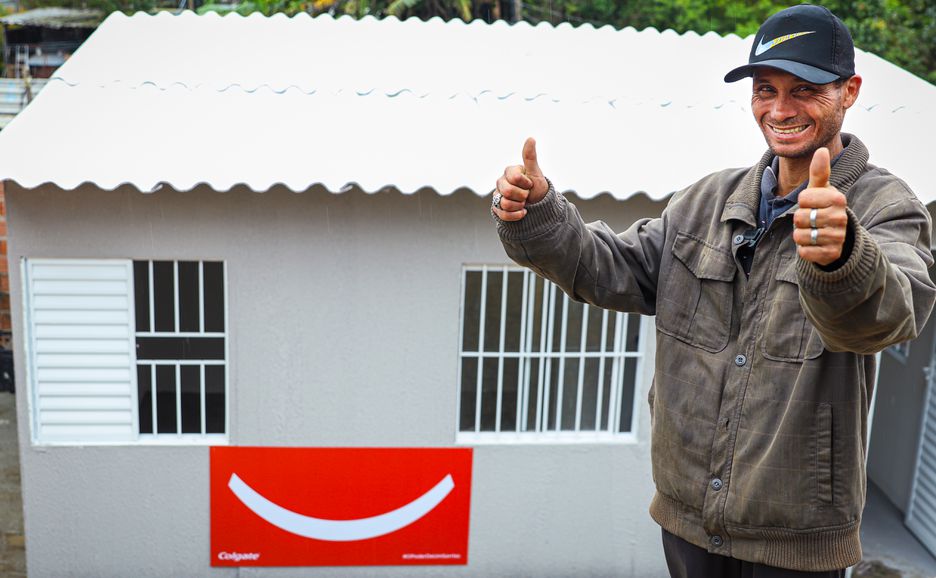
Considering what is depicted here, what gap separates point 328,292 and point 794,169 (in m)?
3.65

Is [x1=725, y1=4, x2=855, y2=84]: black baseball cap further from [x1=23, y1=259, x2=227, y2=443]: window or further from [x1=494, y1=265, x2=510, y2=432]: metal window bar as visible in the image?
[x1=23, y1=259, x2=227, y2=443]: window

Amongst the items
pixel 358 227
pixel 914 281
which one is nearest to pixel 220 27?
pixel 358 227

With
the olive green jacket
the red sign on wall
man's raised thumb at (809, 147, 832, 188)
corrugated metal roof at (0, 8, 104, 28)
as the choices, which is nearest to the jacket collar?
the olive green jacket

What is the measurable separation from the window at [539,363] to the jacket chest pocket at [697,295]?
326 cm

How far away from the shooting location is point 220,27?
6.15 meters

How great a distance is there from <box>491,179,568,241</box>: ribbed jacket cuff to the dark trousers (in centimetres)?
83

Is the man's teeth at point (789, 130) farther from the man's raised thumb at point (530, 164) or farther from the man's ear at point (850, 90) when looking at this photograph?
the man's raised thumb at point (530, 164)

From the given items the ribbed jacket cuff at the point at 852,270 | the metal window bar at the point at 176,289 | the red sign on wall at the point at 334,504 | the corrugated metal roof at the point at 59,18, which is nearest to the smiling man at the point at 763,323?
the ribbed jacket cuff at the point at 852,270

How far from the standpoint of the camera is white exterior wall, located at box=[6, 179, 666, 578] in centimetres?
508

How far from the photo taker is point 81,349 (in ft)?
17.1

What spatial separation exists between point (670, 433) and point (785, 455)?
288mm

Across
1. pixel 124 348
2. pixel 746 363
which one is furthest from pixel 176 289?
pixel 746 363

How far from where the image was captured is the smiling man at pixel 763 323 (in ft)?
6.04

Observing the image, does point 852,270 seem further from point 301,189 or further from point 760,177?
point 301,189
